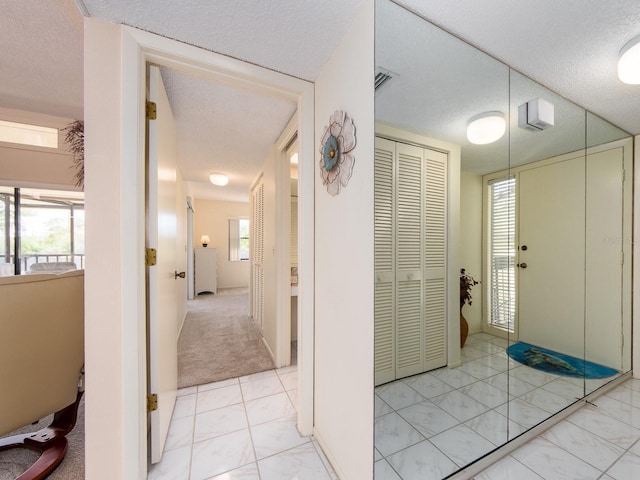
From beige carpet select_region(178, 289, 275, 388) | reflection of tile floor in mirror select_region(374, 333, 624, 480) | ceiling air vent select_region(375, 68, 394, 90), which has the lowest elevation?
beige carpet select_region(178, 289, 275, 388)

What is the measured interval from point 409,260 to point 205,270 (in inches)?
228

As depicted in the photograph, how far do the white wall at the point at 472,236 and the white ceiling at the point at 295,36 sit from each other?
36 cm

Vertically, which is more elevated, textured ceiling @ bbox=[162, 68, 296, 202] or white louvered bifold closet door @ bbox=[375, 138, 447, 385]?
textured ceiling @ bbox=[162, 68, 296, 202]

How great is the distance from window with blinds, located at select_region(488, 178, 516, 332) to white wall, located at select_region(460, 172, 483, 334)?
96mm

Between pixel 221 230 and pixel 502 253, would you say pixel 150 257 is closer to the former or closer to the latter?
pixel 502 253

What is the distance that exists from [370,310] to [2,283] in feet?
5.41

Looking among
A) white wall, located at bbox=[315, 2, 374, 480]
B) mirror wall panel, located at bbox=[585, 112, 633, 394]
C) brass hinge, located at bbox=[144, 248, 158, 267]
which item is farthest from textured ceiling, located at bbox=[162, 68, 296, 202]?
mirror wall panel, located at bbox=[585, 112, 633, 394]

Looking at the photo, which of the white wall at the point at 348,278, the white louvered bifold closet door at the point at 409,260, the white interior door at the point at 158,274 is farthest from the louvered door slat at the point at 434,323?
the white interior door at the point at 158,274

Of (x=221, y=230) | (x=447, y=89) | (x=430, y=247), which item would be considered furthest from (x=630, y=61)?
(x=221, y=230)

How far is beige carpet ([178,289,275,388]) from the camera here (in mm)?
2205

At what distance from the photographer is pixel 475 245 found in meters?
1.17

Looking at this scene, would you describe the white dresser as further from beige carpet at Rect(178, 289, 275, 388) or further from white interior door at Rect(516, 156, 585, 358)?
white interior door at Rect(516, 156, 585, 358)

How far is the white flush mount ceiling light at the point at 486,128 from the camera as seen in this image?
44.7 inches

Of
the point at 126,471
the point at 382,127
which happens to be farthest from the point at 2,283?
the point at 382,127
